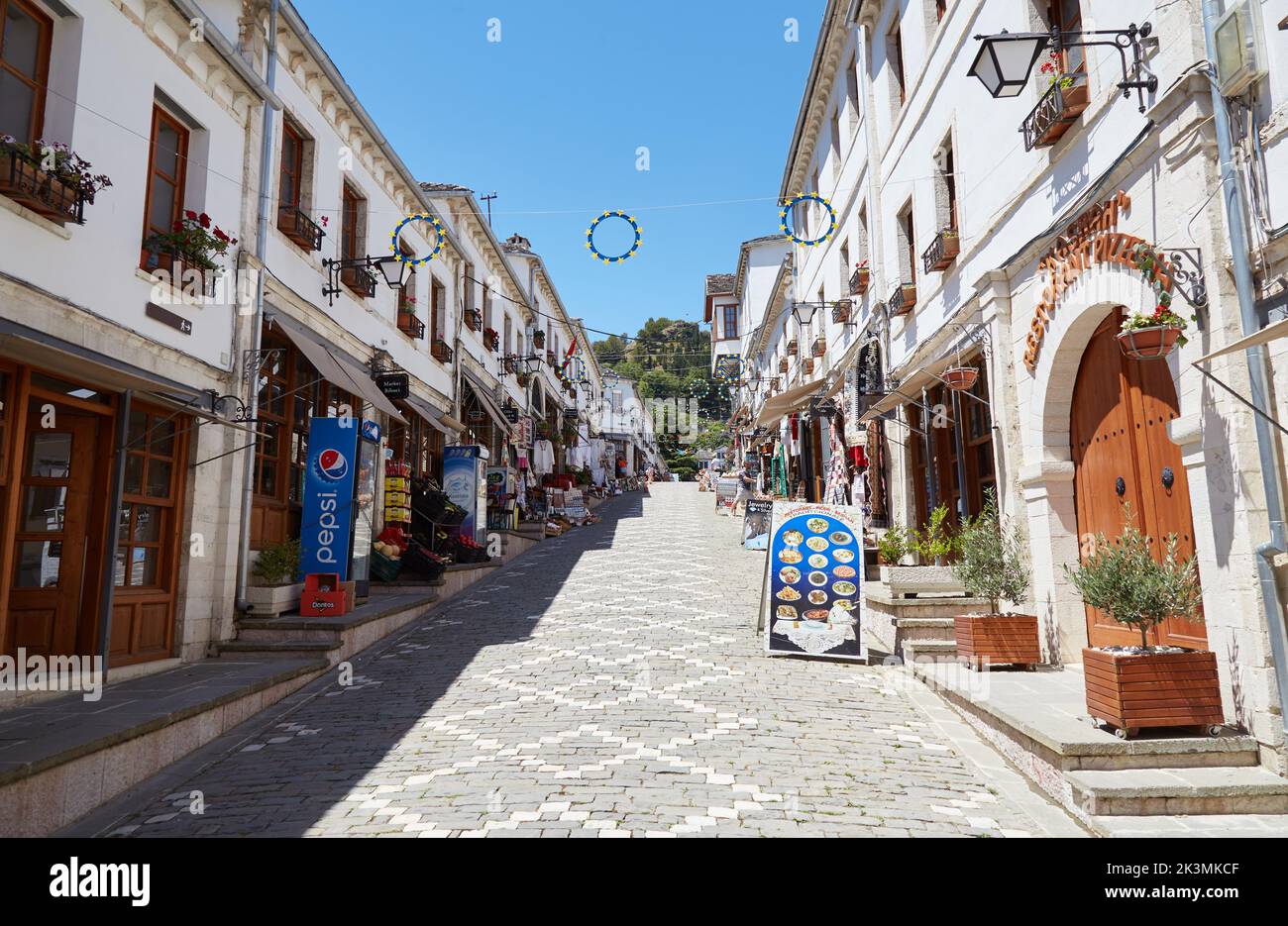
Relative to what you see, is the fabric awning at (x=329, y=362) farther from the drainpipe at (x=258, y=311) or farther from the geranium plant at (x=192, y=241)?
the geranium plant at (x=192, y=241)

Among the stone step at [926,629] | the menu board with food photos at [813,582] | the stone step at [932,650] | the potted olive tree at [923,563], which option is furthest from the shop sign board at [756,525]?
the stone step at [932,650]

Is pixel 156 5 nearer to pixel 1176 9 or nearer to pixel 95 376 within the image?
pixel 95 376

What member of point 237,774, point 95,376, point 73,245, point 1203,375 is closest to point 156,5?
point 73,245

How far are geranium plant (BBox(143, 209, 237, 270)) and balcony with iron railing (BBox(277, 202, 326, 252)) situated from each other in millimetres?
1711

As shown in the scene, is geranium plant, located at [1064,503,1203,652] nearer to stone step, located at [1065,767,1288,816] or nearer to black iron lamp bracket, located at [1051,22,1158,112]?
stone step, located at [1065,767,1288,816]

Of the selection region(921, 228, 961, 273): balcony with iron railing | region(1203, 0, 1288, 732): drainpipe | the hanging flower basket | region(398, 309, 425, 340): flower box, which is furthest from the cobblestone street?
region(398, 309, 425, 340): flower box

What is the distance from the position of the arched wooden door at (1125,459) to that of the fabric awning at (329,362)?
26.4 feet

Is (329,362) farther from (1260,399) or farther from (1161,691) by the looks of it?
(1260,399)

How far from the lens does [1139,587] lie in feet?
15.6

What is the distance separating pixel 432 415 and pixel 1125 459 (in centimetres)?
1098

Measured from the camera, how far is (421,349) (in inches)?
600

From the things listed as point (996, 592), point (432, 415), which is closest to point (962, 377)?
point (996, 592)

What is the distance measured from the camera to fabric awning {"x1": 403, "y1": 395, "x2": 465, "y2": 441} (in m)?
13.9
